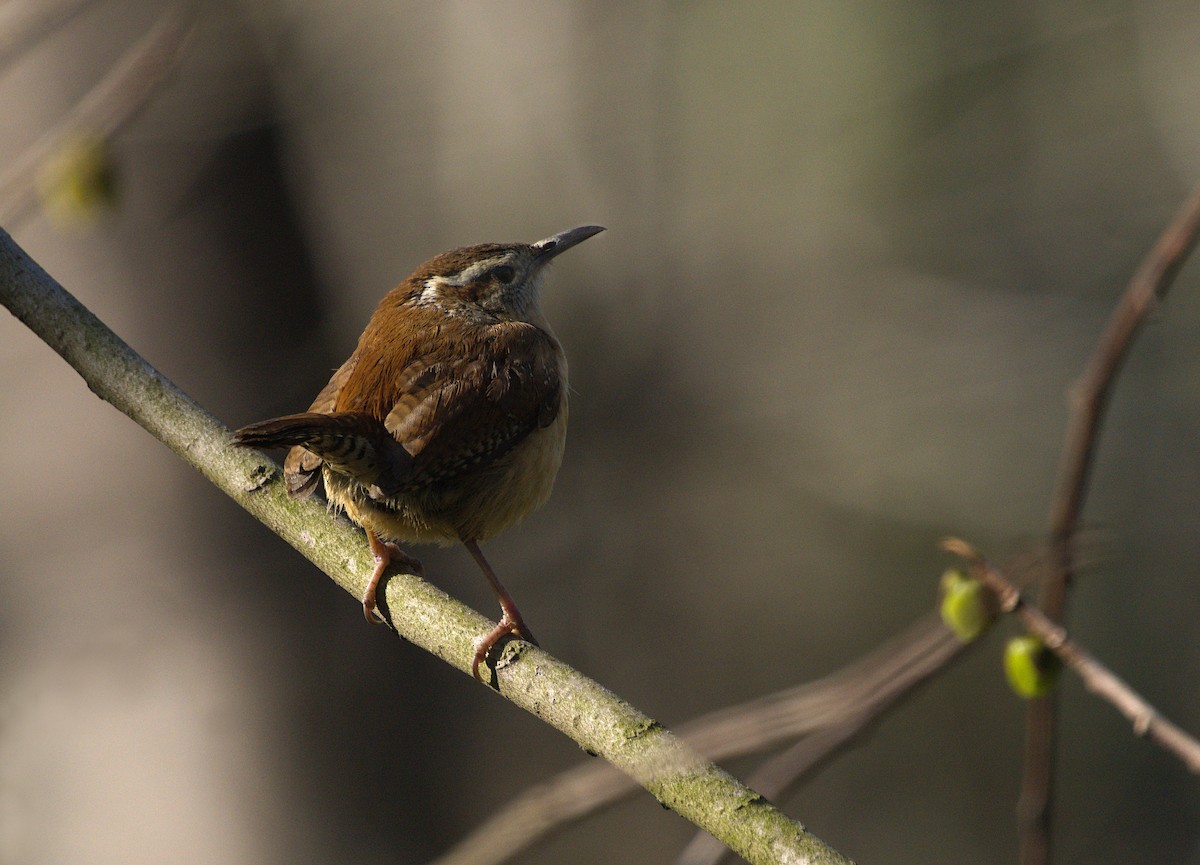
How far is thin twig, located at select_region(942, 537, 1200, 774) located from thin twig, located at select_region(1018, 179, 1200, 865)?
13 centimetres

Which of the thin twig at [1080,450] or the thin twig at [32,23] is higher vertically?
the thin twig at [32,23]

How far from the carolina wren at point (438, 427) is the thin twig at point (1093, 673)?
2.83 feet

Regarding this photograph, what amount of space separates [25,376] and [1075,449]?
4637 mm

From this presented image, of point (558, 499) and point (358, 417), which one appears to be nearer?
point (358, 417)

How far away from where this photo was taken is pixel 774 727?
1.84 metres

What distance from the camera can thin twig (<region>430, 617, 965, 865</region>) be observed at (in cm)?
175

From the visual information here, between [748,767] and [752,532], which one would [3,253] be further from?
[752,532]

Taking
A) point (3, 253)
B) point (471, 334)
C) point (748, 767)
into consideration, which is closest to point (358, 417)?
point (471, 334)

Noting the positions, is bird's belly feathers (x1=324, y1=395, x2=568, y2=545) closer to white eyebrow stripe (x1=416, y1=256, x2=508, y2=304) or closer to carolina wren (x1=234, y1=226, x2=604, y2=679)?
carolina wren (x1=234, y1=226, x2=604, y2=679)

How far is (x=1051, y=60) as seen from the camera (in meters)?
10.1

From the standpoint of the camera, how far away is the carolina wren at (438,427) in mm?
2389

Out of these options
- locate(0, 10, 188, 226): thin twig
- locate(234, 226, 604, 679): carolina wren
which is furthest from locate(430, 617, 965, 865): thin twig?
locate(0, 10, 188, 226): thin twig

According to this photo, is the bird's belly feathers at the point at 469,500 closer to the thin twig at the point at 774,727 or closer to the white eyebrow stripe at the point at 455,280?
the white eyebrow stripe at the point at 455,280

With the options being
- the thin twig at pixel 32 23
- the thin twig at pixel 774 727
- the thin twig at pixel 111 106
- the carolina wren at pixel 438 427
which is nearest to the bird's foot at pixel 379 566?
the carolina wren at pixel 438 427
